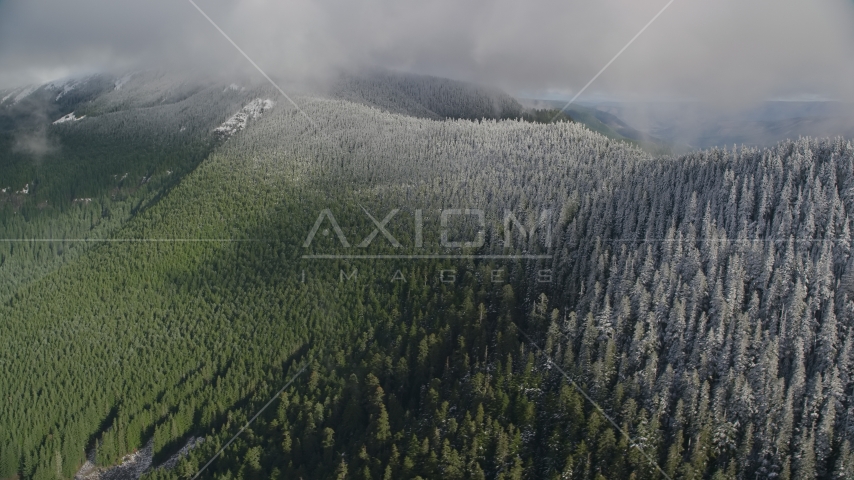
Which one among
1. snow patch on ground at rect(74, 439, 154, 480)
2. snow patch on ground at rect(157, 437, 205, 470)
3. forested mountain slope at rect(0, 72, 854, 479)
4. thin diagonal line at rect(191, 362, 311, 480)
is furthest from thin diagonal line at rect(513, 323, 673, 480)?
snow patch on ground at rect(74, 439, 154, 480)

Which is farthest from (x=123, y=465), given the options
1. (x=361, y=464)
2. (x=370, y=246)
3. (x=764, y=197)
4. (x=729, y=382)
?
(x=764, y=197)

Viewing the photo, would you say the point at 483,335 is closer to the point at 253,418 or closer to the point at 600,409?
the point at 600,409

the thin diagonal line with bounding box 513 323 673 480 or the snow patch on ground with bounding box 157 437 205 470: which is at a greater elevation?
the thin diagonal line with bounding box 513 323 673 480

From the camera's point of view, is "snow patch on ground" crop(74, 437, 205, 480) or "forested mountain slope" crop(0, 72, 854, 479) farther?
"snow patch on ground" crop(74, 437, 205, 480)

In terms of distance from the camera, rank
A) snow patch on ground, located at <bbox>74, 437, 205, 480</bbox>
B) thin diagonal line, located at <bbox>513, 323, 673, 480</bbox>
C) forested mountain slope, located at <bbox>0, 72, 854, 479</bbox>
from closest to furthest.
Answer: thin diagonal line, located at <bbox>513, 323, 673, 480</bbox>, forested mountain slope, located at <bbox>0, 72, 854, 479</bbox>, snow patch on ground, located at <bbox>74, 437, 205, 480</bbox>

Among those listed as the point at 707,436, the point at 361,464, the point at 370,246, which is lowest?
the point at 361,464

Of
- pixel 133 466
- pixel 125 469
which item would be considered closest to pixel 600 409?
pixel 133 466

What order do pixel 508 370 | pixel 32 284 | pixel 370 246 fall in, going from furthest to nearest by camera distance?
1. pixel 32 284
2. pixel 370 246
3. pixel 508 370

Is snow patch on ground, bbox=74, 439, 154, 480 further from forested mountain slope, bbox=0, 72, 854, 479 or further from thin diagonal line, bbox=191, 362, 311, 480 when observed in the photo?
thin diagonal line, bbox=191, 362, 311, 480

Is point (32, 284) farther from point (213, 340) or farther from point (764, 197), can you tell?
point (764, 197)
